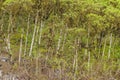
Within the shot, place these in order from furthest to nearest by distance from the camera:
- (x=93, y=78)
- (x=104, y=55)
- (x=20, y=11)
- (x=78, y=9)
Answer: (x=104, y=55) < (x=20, y=11) < (x=78, y=9) < (x=93, y=78)

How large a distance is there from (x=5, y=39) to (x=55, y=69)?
8180mm

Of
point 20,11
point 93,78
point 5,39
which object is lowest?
point 93,78

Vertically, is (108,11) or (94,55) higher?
(108,11)

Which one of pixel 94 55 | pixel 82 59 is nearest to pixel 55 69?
pixel 82 59

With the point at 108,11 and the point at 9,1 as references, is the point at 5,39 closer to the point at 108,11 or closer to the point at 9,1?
the point at 9,1

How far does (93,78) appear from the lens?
29.7 metres

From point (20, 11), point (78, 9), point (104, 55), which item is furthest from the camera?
point (104, 55)

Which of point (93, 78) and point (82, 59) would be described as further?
point (82, 59)

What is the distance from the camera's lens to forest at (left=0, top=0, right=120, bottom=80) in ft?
97.2

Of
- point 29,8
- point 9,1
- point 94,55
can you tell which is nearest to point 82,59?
point 94,55

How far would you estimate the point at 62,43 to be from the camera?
1436 inches

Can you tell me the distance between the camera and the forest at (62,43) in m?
29.6

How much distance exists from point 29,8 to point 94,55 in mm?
9248

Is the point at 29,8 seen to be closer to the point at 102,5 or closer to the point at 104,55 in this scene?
the point at 102,5
